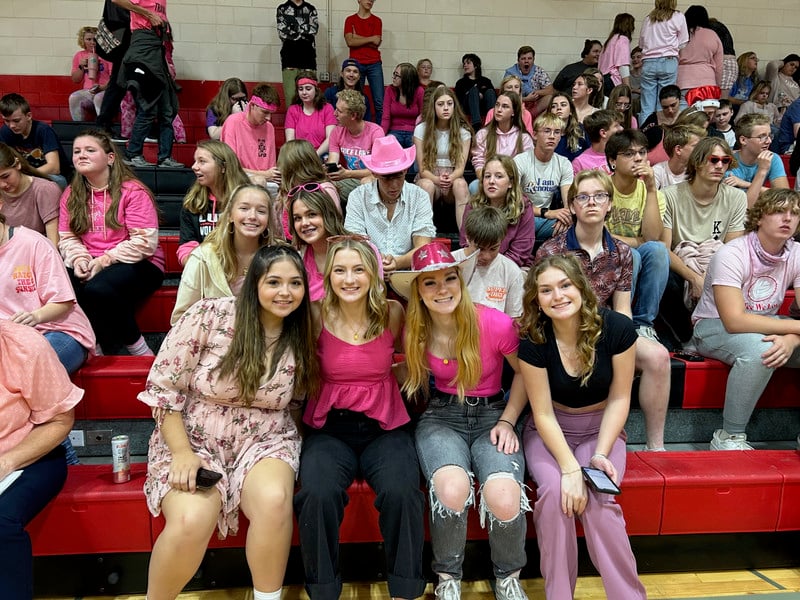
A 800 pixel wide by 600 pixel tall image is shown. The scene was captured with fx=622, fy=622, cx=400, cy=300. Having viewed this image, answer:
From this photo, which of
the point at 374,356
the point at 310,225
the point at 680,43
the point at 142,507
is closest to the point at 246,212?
the point at 310,225

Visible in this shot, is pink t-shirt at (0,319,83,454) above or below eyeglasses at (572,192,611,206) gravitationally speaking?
below

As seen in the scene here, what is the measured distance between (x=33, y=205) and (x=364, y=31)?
4129 millimetres

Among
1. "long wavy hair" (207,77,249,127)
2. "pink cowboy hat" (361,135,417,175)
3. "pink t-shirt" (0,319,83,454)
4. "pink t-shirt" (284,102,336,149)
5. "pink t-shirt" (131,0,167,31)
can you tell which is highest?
"pink t-shirt" (131,0,167,31)

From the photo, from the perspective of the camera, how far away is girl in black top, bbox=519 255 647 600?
70.9 inches

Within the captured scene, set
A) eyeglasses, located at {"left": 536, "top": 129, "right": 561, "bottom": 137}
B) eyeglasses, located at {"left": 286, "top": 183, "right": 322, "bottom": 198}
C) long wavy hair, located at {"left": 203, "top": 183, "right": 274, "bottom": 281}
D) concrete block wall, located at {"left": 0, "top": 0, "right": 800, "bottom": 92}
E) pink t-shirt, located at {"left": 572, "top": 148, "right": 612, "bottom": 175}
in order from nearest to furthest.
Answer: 1. long wavy hair, located at {"left": 203, "top": 183, "right": 274, "bottom": 281}
2. eyeglasses, located at {"left": 286, "top": 183, "right": 322, "bottom": 198}
3. eyeglasses, located at {"left": 536, "top": 129, "right": 561, "bottom": 137}
4. pink t-shirt, located at {"left": 572, "top": 148, "right": 612, "bottom": 175}
5. concrete block wall, located at {"left": 0, "top": 0, "right": 800, "bottom": 92}

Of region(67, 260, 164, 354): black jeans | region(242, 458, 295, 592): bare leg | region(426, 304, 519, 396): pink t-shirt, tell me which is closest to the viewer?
region(242, 458, 295, 592): bare leg

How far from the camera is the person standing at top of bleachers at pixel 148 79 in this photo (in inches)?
169

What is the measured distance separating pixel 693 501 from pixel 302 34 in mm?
5267

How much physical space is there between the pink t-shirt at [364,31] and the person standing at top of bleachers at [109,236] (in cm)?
378

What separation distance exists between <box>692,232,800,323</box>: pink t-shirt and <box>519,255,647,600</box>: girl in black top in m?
0.80

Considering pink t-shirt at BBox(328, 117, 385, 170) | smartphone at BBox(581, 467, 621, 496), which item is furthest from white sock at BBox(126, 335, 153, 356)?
pink t-shirt at BBox(328, 117, 385, 170)

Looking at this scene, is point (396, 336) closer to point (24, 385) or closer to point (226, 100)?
point (24, 385)

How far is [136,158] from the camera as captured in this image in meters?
4.52

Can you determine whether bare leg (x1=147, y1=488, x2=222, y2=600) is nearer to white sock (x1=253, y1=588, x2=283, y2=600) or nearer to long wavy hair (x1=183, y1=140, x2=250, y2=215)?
white sock (x1=253, y1=588, x2=283, y2=600)
